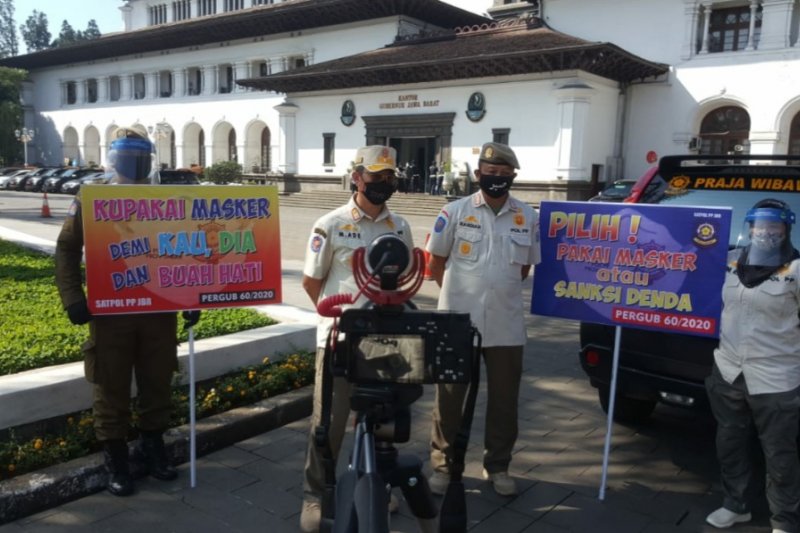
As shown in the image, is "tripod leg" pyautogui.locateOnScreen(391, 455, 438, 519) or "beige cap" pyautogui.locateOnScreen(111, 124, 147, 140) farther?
"beige cap" pyautogui.locateOnScreen(111, 124, 147, 140)

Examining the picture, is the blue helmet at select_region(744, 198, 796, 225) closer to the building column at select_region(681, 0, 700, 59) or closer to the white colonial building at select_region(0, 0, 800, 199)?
the white colonial building at select_region(0, 0, 800, 199)

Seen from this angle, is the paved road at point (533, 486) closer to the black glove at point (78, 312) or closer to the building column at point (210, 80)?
the black glove at point (78, 312)

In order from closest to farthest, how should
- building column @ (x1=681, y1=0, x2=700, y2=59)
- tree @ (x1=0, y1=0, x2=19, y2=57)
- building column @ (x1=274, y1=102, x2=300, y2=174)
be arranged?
building column @ (x1=681, y1=0, x2=700, y2=59), building column @ (x1=274, y1=102, x2=300, y2=174), tree @ (x1=0, y1=0, x2=19, y2=57)

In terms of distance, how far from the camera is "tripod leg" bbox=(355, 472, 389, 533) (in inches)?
82.1

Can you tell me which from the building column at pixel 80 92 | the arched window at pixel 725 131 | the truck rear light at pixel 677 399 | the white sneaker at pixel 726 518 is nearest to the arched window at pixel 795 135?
the arched window at pixel 725 131

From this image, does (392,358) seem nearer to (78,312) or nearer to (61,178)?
(78,312)

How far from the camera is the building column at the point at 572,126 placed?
2598 cm

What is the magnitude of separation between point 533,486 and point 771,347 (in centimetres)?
160

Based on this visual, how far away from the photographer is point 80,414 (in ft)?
13.8

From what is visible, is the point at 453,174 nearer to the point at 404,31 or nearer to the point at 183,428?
the point at 404,31

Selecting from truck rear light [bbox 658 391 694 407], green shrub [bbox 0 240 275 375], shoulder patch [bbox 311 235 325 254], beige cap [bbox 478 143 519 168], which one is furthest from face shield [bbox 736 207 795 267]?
green shrub [bbox 0 240 275 375]

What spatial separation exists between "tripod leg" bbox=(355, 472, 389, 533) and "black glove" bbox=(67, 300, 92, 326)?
6.92 ft

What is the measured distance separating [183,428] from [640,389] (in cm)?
299

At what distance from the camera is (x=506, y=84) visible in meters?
A: 28.2
